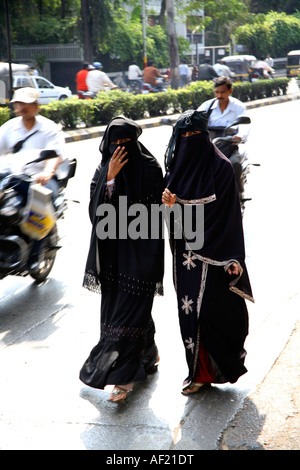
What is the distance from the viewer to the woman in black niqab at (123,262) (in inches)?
147

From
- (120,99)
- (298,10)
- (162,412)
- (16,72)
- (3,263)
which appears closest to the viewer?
(162,412)

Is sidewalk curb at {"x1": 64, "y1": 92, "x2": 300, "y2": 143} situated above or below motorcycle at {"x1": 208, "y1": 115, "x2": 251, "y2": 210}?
below

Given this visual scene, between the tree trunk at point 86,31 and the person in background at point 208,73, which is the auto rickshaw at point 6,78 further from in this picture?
the tree trunk at point 86,31

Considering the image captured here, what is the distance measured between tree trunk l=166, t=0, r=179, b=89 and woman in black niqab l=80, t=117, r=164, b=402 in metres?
Result: 22.6

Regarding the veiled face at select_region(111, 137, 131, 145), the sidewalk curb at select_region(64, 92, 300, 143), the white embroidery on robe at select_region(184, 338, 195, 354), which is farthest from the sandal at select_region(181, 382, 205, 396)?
the sidewalk curb at select_region(64, 92, 300, 143)

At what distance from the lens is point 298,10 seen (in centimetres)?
5778

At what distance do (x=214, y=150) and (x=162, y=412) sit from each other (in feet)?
4.67

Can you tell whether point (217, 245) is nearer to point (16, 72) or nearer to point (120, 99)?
point (120, 99)

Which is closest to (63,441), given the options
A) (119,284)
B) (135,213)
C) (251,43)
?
(119,284)

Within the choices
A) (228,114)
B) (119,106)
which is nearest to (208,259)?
(228,114)

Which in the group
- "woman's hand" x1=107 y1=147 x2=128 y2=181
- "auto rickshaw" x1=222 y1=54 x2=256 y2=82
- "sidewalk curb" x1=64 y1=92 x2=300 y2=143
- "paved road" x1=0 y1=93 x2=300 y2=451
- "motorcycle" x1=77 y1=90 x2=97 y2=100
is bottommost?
"auto rickshaw" x1=222 y1=54 x2=256 y2=82

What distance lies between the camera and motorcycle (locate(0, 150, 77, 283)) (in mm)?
5098

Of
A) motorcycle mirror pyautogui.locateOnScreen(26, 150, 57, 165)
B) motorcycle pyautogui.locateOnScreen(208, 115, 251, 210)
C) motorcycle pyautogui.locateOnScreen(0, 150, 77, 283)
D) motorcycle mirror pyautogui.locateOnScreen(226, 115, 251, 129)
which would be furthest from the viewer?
motorcycle pyautogui.locateOnScreen(208, 115, 251, 210)

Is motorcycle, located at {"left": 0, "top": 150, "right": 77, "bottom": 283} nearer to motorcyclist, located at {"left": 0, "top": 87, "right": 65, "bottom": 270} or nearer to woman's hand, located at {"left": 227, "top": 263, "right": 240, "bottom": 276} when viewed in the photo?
motorcyclist, located at {"left": 0, "top": 87, "right": 65, "bottom": 270}
